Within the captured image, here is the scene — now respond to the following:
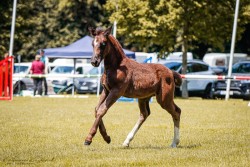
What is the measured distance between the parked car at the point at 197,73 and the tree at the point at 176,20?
1.01m

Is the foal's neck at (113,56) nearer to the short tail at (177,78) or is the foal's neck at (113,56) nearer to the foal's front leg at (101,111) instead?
the foal's front leg at (101,111)

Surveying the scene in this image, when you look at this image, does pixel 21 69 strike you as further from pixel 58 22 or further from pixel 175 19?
pixel 58 22

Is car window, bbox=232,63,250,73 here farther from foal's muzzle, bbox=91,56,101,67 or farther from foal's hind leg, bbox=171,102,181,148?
foal's muzzle, bbox=91,56,101,67

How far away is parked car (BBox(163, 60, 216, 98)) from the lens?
3856 centimetres

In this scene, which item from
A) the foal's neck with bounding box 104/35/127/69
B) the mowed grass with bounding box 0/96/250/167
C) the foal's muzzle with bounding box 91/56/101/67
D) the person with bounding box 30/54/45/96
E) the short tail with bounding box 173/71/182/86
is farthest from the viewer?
the person with bounding box 30/54/45/96

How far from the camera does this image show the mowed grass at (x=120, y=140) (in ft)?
Result: 35.0

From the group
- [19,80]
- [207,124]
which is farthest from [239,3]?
[207,124]

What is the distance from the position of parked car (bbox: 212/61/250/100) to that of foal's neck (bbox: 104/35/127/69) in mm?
22825

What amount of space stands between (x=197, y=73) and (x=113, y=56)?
26.5 metres

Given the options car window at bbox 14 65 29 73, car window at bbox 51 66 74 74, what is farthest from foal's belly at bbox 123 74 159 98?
car window at bbox 14 65 29 73

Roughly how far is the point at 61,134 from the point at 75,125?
8.01 ft

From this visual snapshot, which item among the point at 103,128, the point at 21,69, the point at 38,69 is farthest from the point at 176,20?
the point at 103,128

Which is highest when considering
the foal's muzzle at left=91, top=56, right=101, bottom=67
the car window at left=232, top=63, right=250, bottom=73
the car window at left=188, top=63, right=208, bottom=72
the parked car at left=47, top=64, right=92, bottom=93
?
the foal's muzzle at left=91, top=56, right=101, bottom=67

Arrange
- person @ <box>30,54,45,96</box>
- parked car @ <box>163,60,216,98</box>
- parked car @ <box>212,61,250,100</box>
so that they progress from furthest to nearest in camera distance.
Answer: parked car @ <box>163,60,216,98</box>
parked car @ <box>212,61,250,100</box>
person @ <box>30,54,45,96</box>
